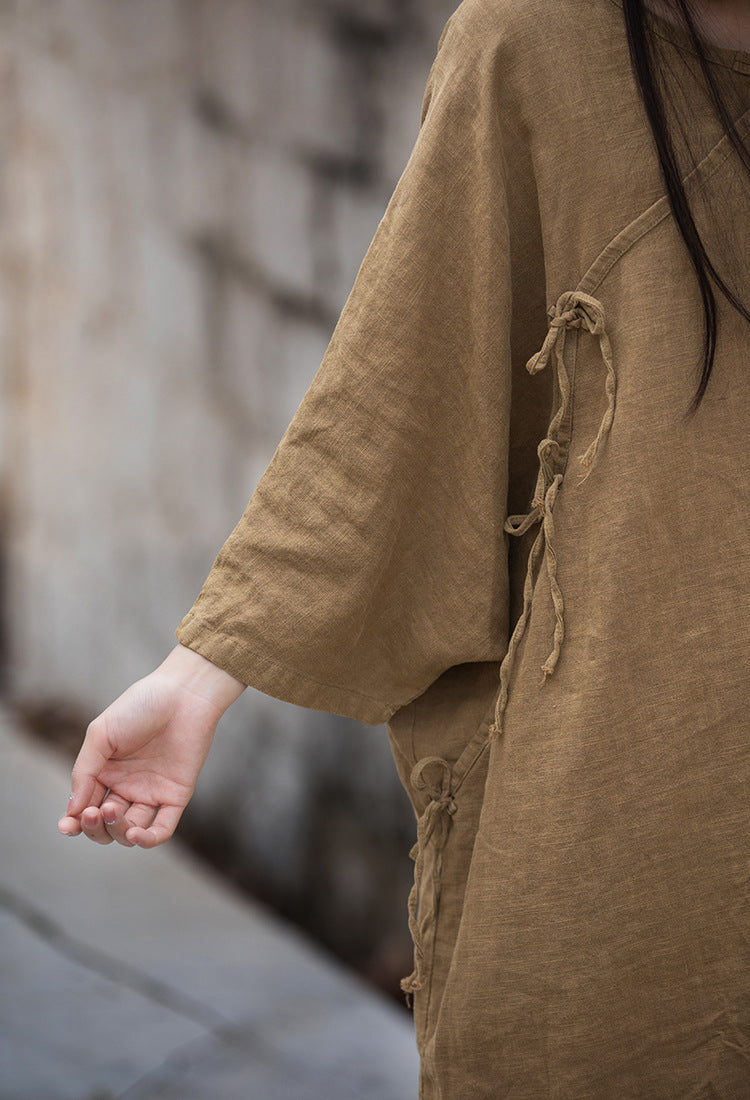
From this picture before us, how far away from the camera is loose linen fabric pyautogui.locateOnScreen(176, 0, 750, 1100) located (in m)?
0.60

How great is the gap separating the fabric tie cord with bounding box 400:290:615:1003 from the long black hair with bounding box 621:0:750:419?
59 mm

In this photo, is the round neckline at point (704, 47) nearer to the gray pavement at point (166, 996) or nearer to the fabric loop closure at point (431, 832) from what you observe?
the fabric loop closure at point (431, 832)

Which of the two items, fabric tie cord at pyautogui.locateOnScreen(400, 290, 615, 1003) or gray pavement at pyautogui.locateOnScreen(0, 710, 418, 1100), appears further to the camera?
gray pavement at pyautogui.locateOnScreen(0, 710, 418, 1100)

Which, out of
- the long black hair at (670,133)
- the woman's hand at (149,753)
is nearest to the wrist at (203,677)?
the woman's hand at (149,753)

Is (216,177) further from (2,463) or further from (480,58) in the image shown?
(480,58)

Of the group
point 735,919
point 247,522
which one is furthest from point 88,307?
point 735,919

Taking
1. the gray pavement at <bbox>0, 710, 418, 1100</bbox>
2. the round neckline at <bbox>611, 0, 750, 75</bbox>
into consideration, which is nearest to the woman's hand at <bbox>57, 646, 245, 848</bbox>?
the round neckline at <bbox>611, 0, 750, 75</bbox>

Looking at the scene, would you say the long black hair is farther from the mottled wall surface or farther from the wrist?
the mottled wall surface

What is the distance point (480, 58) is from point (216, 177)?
1.74 metres

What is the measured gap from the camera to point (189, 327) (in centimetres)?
244

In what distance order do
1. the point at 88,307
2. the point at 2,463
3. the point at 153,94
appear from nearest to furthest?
1. the point at 153,94
2. the point at 88,307
3. the point at 2,463

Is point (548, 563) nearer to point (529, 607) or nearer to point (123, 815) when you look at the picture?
point (529, 607)

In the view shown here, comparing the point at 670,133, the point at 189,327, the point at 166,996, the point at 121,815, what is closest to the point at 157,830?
the point at 121,815

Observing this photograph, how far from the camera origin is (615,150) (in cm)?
63
